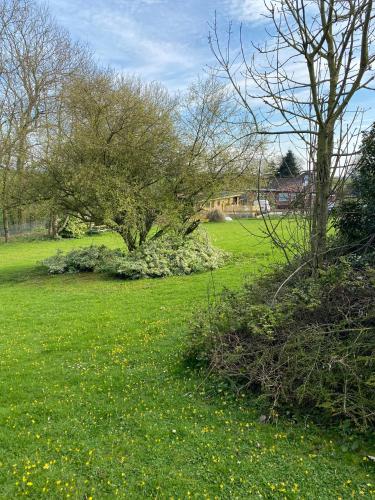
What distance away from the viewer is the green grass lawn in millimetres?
2959

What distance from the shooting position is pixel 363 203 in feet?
18.1

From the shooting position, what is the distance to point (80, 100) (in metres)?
13.1

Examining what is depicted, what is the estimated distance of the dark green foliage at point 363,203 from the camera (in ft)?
17.3

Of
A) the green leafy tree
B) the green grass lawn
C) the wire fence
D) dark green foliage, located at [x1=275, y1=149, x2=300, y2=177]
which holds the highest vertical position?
the green leafy tree

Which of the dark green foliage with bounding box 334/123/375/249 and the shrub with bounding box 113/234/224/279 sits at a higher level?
the dark green foliage with bounding box 334/123/375/249

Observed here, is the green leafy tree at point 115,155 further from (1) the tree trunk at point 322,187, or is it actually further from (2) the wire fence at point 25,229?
(2) the wire fence at point 25,229

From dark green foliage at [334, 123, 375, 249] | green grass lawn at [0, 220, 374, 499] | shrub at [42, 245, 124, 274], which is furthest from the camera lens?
shrub at [42, 245, 124, 274]

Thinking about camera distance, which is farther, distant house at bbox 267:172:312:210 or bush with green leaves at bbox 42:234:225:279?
bush with green leaves at bbox 42:234:225:279

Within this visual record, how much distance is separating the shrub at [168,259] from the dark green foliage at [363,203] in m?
7.10

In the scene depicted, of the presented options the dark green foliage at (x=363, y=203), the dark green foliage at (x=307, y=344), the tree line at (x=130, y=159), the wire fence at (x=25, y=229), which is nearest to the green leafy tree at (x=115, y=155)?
the tree line at (x=130, y=159)

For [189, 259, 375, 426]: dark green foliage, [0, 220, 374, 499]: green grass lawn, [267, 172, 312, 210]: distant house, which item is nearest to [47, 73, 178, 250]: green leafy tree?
[0, 220, 374, 499]: green grass lawn

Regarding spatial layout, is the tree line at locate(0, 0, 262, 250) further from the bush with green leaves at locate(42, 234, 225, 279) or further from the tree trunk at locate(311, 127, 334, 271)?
the tree trunk at locate(311, 127, 334, 271)

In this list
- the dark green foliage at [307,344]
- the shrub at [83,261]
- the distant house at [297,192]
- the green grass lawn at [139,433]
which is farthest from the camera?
the shrub at [83,261]

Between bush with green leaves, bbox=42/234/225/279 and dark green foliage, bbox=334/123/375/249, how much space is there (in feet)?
23.3
